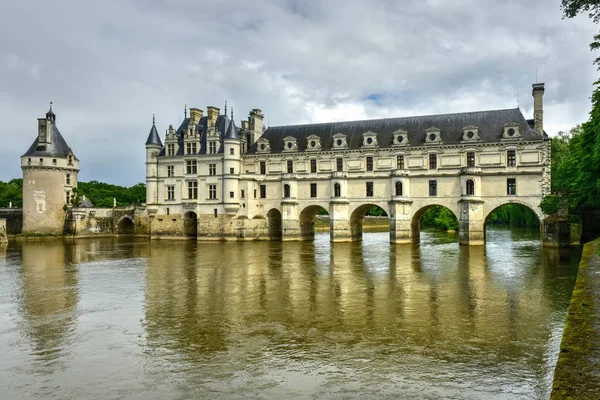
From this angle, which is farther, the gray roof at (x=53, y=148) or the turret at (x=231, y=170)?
the gray roof at (x=53, y=148)

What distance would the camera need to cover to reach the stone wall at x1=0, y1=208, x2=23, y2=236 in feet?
186

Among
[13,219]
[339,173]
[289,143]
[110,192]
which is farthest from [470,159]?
[110,192]

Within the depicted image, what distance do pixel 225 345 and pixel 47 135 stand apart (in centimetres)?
5169

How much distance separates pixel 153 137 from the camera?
173 feet

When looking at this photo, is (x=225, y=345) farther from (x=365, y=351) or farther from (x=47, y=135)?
(x=47, y=135)

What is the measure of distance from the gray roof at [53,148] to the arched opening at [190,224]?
671 inches

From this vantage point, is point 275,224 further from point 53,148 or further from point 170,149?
point 53,148

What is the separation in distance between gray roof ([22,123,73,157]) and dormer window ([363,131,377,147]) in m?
34.7

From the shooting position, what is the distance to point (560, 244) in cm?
3581

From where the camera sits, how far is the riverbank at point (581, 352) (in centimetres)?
583

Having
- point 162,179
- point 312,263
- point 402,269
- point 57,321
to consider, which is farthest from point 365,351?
point 162,179

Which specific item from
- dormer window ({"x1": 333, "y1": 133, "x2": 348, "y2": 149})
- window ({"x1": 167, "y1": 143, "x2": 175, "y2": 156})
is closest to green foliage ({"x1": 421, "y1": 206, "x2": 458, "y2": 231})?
dormer window ({"x1": 333, "y1": 133, "x2": 348, "y2": 149})

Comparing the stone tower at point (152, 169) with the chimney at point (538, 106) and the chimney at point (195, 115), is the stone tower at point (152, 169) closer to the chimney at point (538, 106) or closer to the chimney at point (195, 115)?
the chimney at point (195, 115)

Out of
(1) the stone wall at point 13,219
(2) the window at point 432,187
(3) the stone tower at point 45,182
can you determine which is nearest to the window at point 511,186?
(2) the window at point 432,187
